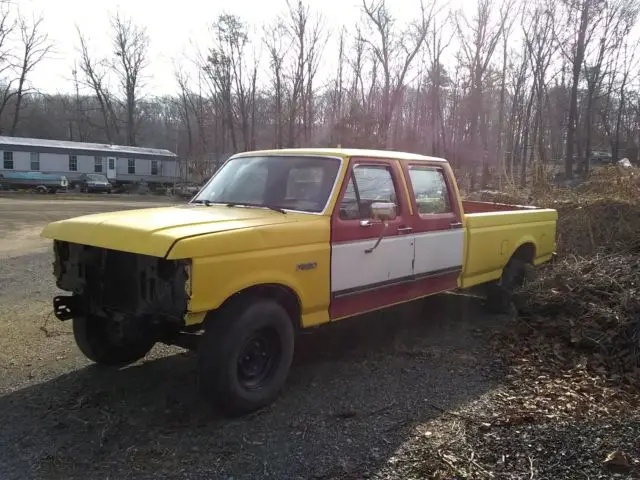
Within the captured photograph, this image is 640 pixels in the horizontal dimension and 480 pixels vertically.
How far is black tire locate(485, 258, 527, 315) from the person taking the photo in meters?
7.22

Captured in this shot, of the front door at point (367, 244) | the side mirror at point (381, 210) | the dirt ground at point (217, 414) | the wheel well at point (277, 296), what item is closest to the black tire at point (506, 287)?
the dirt ground at point (217, 414)

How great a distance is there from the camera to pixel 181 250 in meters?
3.59

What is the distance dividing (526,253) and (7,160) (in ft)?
140

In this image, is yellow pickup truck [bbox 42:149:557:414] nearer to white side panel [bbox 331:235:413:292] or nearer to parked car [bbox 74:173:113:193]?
white side panel [bbox 331:235:413:292]

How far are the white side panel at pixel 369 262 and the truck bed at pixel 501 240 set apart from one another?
48.2 inches

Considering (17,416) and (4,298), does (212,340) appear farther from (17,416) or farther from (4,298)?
(4,298)

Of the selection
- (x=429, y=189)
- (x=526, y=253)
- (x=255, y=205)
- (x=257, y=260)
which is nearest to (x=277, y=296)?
(x=257, y=260)

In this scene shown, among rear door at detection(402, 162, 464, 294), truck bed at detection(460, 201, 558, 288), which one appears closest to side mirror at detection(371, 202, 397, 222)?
rear door at detection(402, 162, 464, 294)

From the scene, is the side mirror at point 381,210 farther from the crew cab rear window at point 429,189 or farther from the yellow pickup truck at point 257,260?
the crew cab rear window at point 429,189

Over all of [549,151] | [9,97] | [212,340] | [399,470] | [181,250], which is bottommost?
[399,470]

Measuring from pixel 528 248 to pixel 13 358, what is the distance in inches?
241

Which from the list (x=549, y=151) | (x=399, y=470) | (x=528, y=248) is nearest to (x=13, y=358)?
(x=399, y=470)

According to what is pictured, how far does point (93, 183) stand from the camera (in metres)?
41.4

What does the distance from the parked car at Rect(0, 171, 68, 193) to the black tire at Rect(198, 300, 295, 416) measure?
40199mm
